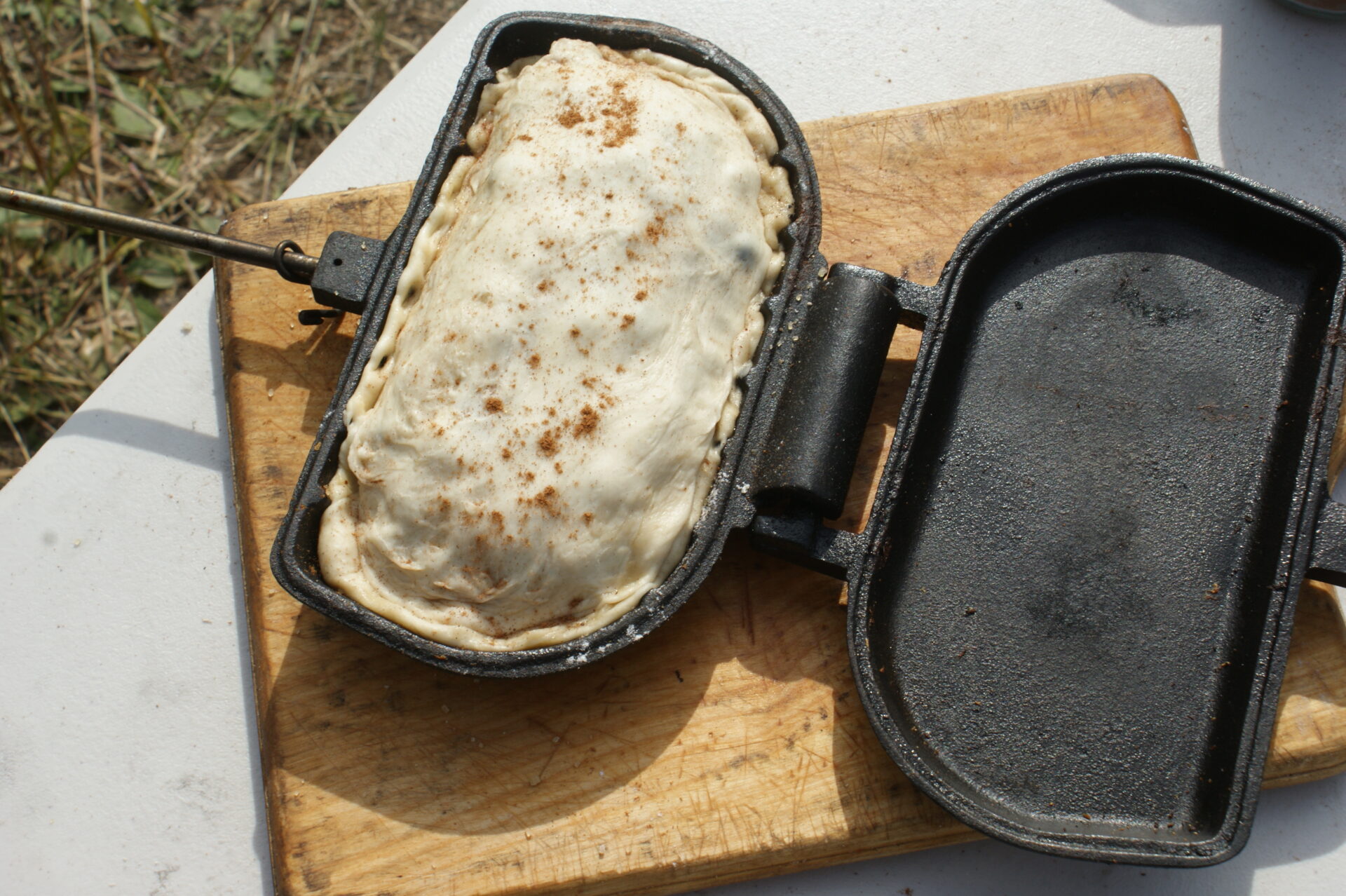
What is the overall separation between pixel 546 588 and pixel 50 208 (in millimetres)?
1211

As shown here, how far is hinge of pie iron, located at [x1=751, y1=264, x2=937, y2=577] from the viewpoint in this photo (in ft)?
5.14

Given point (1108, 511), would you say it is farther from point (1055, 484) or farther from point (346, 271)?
point (346, 271)

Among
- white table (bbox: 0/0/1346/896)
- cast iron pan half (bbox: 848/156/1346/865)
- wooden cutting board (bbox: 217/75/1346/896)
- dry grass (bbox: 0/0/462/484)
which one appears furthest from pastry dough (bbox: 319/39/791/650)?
dry grass (bbox: 0/0/462/484)

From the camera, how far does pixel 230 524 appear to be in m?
2.00

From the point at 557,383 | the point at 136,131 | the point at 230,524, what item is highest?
the point at 136,131

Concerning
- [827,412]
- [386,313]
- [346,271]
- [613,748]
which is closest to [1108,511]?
[827,412]

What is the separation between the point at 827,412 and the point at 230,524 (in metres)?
1.34

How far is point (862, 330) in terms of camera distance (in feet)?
5.34

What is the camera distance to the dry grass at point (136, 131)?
110 inches

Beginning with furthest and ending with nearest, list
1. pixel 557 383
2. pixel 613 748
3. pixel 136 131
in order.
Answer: pixel 136 131, pixel 613 748, pixel 557 383

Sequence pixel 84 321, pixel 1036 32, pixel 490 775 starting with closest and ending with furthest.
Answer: pixel 490 775, pixel 1036 32, pixel 84 321

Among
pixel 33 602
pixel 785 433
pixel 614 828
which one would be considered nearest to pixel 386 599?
pixel 614 828

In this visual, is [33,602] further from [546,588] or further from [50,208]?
[546,588]

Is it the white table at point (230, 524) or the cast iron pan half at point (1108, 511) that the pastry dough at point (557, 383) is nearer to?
the cast iron pan half at point (1108, 511)
